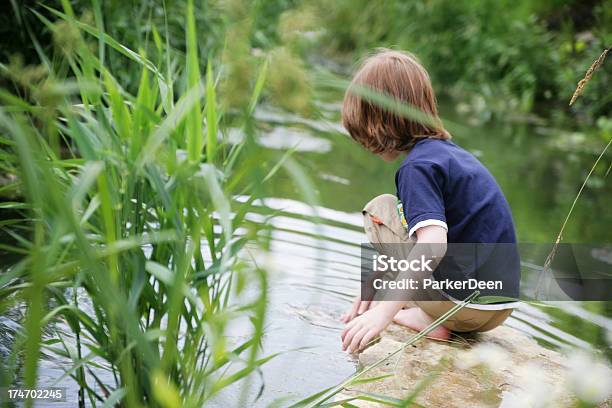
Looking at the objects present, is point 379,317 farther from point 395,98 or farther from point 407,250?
point 395,98

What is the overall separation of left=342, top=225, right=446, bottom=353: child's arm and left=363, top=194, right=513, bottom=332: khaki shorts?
17 cm

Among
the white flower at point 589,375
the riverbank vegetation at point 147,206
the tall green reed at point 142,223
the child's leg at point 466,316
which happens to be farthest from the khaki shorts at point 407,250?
the tall green reed at point 142,223

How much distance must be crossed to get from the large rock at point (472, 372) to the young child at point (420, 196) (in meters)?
0.07

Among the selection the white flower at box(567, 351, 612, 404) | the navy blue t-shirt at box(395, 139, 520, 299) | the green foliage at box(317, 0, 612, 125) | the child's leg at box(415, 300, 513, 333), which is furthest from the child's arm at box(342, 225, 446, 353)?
the green foliage at box(317, 0, 612, 125)

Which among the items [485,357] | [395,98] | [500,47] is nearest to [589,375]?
[485,357]

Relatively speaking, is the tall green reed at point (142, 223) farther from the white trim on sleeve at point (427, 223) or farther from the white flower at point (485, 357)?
the white flower at point (485, 357)

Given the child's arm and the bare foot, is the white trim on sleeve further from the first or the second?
the bare foot

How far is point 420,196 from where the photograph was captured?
1.81m

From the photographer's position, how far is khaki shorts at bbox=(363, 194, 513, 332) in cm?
199

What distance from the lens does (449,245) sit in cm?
196

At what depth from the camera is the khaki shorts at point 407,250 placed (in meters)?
1.99

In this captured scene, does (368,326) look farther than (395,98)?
No

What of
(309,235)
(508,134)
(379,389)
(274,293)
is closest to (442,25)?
(508,134)

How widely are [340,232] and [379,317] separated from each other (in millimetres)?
1218
